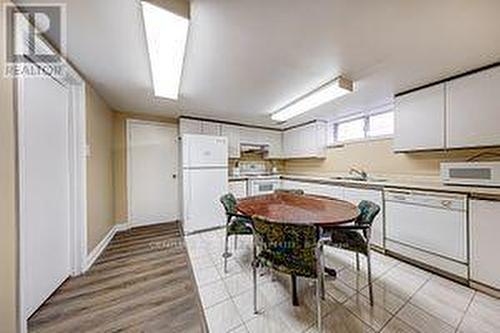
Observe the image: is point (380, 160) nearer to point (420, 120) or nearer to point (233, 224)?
point (420, 120)

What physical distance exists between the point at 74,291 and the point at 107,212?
1.56 m

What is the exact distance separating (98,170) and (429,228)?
417 cm

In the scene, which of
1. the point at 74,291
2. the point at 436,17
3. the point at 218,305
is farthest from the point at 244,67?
the point at 74,291

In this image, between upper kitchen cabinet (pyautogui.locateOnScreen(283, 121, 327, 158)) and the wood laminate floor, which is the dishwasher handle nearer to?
upper kitchen cabinet (pyautogui.locateOnScreen(283, 121, 327, 158))

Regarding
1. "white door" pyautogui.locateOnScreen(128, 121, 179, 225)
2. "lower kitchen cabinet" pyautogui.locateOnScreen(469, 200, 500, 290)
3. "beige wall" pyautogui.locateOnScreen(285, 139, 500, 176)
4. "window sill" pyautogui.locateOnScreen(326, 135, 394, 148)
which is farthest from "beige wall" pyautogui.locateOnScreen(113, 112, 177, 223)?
"lower kitchen cabinet" pyautogui.locateOnScreen(469, 200, 500, 290)

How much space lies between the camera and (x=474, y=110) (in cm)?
221

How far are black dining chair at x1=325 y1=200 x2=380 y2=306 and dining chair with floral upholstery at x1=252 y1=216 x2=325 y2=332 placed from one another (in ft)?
1.32

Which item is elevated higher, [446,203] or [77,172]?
[77,172]

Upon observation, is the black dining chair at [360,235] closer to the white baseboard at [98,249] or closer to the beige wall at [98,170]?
the white baseboard at [98,249]

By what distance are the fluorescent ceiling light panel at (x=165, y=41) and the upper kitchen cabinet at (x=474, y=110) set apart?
9.39 ft

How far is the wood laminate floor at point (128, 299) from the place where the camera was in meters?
1.59

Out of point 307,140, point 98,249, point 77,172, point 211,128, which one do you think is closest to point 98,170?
point 77,172

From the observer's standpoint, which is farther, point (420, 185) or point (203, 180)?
point (203, 180)

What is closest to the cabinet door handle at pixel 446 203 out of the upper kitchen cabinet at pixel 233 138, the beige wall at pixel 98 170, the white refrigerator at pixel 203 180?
the white refrigerator at pixel 203 180
